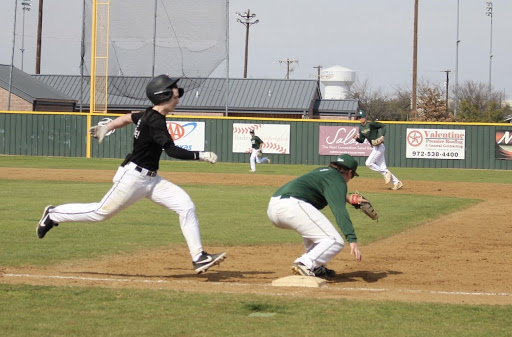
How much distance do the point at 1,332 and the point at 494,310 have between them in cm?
390

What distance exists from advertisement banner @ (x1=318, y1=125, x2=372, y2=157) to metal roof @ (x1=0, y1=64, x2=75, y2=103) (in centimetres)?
2346

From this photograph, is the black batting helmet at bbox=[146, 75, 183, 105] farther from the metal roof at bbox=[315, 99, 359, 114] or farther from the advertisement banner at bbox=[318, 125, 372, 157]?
the metal roof at bbox=[315, 99, 359, 114]

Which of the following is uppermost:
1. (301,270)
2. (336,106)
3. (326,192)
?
(336,106)

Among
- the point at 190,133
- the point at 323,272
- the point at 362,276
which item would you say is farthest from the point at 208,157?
the point at 190,133

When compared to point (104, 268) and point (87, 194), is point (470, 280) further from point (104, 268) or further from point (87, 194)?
point (87, 194)

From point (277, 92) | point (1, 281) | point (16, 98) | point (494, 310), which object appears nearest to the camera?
point (494, 310)

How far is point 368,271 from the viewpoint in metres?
9.52

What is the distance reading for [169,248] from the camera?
11156 mm

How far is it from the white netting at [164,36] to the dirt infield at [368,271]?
2254 cm

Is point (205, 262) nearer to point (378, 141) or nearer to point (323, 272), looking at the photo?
point (323, 272)

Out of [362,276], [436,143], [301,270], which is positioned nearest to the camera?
[301,270]

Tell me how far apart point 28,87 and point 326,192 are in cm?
4984

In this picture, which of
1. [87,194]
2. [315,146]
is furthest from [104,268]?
[315,146]

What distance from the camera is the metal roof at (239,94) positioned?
186ft
